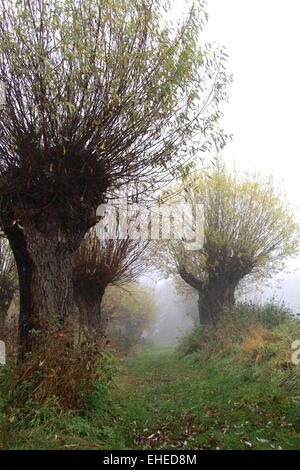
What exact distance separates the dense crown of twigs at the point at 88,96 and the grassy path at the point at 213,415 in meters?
4.26

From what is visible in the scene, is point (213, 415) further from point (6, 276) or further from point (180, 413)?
point (6, 276)

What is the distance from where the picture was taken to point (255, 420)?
4559 mm

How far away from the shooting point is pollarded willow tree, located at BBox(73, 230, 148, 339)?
393 inches

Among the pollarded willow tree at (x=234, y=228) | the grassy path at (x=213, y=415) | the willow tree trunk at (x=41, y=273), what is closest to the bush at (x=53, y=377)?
the willow tree trunk at (x=41, y=273)

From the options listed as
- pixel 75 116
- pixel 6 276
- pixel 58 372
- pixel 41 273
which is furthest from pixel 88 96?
pixel 6 276

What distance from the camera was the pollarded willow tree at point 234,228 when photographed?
1309 centimetres

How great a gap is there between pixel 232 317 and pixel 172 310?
5822 centimetres

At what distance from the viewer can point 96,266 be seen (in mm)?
10172

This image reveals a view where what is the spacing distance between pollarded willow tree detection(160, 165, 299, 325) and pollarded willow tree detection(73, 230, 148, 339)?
367 centimetres

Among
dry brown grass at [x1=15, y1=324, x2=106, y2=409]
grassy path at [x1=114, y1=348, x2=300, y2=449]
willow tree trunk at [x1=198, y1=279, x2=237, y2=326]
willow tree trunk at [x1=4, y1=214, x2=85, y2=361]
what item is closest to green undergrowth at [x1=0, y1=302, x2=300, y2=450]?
grassy path at [x1=114, y1=348, x2=300, y2=449]

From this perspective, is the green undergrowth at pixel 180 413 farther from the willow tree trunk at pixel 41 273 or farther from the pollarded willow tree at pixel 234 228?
the pollarded willow tree at pixel 234 228

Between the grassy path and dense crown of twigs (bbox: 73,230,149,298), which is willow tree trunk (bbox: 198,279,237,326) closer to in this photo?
dense crown of twigs (bbox: 73,230,149,298)
